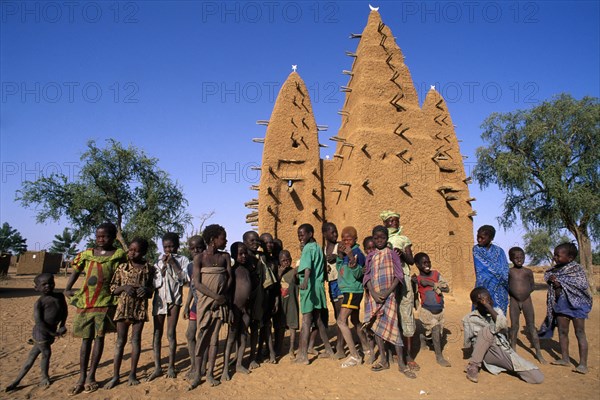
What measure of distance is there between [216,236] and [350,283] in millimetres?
2115

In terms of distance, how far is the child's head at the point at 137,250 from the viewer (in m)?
4.64

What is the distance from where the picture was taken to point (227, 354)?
15.4ft

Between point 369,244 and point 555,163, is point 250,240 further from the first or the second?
point 555,163

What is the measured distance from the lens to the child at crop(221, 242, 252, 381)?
477cm

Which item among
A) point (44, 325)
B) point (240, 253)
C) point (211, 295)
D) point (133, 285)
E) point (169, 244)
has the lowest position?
point (44, 325)

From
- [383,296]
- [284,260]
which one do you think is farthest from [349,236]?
[284,260]

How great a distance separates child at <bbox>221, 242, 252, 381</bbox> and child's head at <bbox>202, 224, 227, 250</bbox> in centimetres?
38

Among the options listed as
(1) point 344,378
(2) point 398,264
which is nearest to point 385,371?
(1) point 344,378

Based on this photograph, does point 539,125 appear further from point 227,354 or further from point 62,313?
point 62,313

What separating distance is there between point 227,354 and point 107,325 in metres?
1.48

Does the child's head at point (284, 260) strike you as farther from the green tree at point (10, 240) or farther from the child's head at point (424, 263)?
the green tree at point (10, 240)

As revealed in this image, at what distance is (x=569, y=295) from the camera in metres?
5.55

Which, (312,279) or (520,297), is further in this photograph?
(520,297)

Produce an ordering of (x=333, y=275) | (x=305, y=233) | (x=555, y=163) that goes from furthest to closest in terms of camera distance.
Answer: (x=555, y=163), (x=333, y=275), (x=305, y=233)
